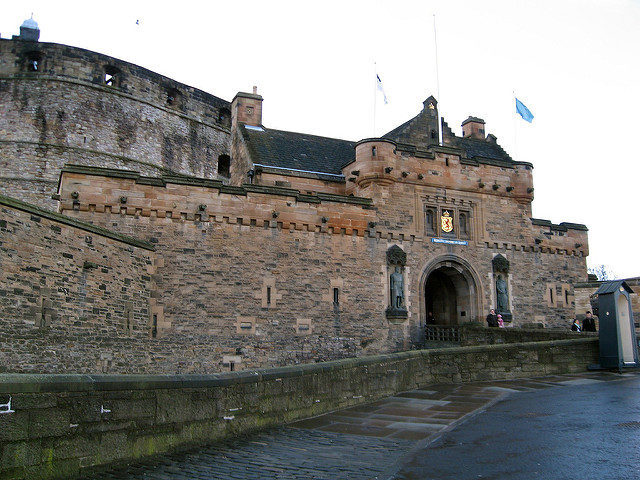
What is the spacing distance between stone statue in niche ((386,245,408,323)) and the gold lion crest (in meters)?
2.28

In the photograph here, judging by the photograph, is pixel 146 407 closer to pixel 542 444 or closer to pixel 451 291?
pixel 542 444

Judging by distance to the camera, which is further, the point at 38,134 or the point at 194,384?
the point at 38,134

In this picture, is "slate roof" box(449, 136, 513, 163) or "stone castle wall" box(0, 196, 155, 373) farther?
"slate roof" box(449, 136, 513, 163)

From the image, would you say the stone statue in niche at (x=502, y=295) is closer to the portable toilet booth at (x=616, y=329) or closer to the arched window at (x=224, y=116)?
the portable toilet booth at (x=616, y=329)

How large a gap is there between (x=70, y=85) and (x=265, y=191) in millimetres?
16876

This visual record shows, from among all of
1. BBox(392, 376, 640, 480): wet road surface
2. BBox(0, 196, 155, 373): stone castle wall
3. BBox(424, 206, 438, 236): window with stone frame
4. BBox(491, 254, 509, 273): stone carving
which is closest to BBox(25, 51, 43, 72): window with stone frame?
BBox(0, 196, 155, 373): stone castle wall

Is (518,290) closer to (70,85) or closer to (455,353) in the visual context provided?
(455,353)

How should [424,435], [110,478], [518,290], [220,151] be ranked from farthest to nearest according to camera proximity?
[220,151] < [518,290] < [424,435] < [110,478]

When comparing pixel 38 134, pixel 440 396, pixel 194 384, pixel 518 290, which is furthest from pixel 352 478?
pixel 38 134

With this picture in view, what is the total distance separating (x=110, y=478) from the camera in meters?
5.63

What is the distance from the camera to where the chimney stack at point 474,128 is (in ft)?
102

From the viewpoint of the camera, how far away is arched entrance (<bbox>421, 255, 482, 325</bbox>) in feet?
75.6

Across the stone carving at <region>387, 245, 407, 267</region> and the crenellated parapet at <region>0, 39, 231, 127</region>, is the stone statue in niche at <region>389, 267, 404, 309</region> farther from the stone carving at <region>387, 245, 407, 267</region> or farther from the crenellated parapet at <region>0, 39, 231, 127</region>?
the crenellated parapet at <region>0, 39, 231, 127</region>

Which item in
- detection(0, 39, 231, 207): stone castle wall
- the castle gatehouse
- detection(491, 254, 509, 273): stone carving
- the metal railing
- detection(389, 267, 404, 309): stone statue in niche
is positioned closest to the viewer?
the castle gatehouse
